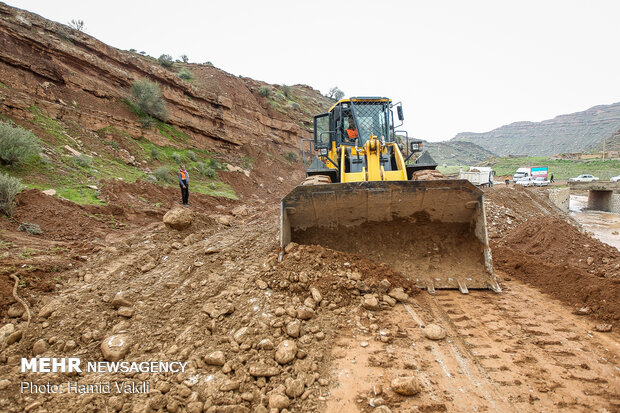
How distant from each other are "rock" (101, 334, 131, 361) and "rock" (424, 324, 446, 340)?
2.91m

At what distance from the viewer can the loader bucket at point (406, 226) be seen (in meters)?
4.36

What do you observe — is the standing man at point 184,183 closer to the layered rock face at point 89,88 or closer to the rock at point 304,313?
the layered rock face at point 89,88

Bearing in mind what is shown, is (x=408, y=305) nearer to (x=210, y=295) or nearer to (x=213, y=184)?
(x=210, y=295)

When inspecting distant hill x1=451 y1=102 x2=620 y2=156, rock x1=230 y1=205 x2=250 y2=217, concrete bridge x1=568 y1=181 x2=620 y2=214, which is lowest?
concrete bridge x1=568 y1=181 x2=620 y2=214

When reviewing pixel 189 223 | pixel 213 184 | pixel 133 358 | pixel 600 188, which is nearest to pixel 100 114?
pixel 213 184

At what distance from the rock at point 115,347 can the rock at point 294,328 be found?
1.50 m

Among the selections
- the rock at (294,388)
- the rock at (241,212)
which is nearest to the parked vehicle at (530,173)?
the rock at (241,212)

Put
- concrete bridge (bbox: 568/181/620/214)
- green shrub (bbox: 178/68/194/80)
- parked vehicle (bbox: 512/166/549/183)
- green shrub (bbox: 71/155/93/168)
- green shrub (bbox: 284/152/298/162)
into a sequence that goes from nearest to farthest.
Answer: green shrub (bbox: 71/155/93/168) < green shrub (bbox: 178/68/194/80) < green shrub (bbox: 284/152/298/162) < concrete bridge (bbox: 568/181/620/214) < parked vehicle (bbox: 512/166/549/183)

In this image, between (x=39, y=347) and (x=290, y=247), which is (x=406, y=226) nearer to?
(x=290, y=247)

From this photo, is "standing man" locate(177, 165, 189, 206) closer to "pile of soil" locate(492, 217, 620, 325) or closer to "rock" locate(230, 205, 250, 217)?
"rock" locate(230, 205, 250, 217)

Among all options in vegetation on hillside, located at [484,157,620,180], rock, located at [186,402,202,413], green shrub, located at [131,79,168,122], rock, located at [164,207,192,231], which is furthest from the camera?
vegetation on hillside, located at [484,157,620,180]

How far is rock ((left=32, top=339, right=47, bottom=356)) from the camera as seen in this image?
2771 millimetres

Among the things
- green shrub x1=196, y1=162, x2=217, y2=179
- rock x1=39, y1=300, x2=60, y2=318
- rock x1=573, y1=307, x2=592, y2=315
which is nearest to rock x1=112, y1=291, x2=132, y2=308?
rock x1=39, y1=300, x2=60, y2=318

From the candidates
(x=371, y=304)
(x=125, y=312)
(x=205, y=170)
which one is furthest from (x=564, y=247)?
(x=205, y=170)
